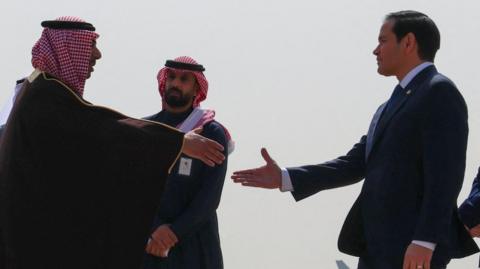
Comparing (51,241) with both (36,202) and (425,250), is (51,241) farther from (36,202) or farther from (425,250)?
(425,250)

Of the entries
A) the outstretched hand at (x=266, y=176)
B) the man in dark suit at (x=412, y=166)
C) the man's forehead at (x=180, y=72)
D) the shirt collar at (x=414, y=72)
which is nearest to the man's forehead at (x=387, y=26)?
the man in dark suit at (x=412, y=166)

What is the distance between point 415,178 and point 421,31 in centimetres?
61

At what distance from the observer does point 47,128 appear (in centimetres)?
483

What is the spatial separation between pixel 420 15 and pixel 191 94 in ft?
6.59

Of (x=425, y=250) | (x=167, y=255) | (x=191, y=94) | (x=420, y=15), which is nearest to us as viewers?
(x=425, y=250)

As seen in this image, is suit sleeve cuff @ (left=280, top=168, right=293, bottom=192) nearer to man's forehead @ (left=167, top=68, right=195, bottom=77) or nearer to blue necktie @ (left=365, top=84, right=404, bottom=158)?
blue necktie @ (left=365, top=84, right=404, bottom=158)

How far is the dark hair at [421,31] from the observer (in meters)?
4.82

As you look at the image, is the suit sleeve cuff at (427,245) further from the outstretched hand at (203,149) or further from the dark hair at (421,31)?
the outstretched hand at (203,149)

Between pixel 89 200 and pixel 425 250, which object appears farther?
pixel 89 200

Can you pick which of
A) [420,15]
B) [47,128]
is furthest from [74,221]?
[420,15]

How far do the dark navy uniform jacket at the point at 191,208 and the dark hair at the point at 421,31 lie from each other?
5.38ft

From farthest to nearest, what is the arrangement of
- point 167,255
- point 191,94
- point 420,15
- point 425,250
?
point 191,94 < point 167,255 < point 420,15 < point 425,250

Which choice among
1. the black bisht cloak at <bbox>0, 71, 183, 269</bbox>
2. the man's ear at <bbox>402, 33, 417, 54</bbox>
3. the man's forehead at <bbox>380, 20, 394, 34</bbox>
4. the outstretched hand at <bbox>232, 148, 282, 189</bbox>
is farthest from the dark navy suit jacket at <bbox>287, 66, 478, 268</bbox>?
the black bisht cloak at <bbox>0, 71, 183, 269</bbox>

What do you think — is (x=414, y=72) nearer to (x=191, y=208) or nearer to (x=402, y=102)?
(x=402, y=102)
